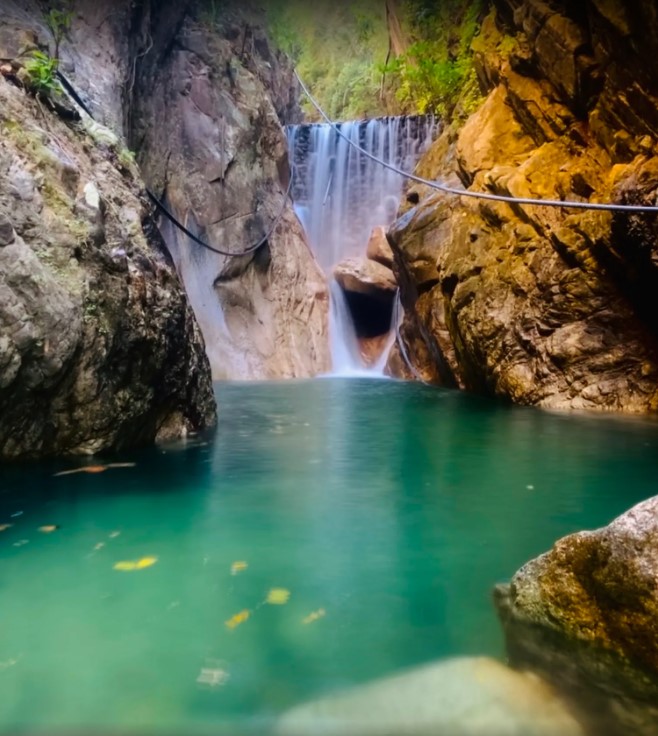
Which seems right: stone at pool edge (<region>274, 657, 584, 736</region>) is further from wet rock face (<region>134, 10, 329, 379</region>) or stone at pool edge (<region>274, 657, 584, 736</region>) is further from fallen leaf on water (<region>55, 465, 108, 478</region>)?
wet rock face (<region>134, 10, 329, 379</region>)

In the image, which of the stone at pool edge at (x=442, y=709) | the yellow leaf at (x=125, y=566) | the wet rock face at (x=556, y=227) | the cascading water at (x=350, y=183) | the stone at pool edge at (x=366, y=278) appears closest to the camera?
the stone at pool edge at (x=442, y=709)

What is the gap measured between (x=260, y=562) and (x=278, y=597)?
414mm

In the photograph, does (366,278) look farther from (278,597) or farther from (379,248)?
(278,597)

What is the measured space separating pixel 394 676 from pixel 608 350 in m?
7.54

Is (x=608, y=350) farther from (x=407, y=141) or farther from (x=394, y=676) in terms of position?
(x=407, y=141)

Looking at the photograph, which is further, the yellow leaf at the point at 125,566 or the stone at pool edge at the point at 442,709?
the yellow leaf at the point at 125,566

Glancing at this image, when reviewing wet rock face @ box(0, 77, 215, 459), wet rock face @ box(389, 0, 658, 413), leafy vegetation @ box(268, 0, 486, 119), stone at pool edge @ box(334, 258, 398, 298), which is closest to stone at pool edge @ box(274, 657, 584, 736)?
wet rock face @ box(0, 77, 215, 459)

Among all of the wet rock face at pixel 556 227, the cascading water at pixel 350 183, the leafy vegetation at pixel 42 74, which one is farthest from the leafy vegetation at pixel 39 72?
the cascading water at pixel 350 183

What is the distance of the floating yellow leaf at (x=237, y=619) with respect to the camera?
246 cm

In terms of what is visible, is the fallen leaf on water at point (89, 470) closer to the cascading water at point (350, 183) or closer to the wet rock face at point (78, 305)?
the wet rock face at point (78, 305)

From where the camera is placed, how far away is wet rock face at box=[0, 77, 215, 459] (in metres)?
4.32

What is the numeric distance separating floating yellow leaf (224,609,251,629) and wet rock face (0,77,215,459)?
2441 millimetres

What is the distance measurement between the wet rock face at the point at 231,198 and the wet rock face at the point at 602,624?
11.8 metres

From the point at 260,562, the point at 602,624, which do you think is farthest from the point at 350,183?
the point at 602,624
